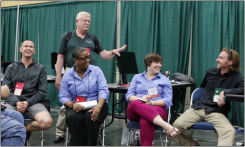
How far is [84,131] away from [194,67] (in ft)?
10.2

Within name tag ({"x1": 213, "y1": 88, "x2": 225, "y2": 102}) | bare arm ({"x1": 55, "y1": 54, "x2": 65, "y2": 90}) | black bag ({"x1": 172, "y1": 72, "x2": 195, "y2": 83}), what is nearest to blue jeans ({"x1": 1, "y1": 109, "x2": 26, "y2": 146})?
bare arm ({"x1": 55, "y1": 54, "x2": 65, "y2": 90})

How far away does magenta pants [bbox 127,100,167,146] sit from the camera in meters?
2.84

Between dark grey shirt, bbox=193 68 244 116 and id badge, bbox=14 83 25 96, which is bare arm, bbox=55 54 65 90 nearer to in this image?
id badge, bbox=14 83 25 96

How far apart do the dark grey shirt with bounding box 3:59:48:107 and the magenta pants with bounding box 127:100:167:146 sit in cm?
108

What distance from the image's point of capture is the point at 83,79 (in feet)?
9.96

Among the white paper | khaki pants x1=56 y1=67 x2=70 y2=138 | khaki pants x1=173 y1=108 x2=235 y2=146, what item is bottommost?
khaki pants x1=56 y1=67 x2=70 y2=138

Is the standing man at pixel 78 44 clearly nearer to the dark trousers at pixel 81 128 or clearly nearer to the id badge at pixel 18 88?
the id badge at pixel 18 88

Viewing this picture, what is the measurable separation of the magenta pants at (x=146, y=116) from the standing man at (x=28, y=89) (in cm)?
95

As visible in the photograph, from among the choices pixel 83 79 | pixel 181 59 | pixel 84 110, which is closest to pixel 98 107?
pixel 84 110

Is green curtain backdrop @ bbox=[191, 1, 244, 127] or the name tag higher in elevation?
green curtain backdrop @ bbox=[191, 1, 244, 127]

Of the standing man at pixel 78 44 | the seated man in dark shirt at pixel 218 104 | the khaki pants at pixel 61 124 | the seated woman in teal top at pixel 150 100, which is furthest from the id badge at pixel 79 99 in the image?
the seated man in dark shirt at pixel 218 104

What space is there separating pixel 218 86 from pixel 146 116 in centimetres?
102

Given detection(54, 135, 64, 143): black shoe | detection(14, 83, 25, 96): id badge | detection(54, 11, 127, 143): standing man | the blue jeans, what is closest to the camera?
the blue jeans

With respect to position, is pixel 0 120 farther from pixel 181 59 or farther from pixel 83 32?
pixel 181 59
